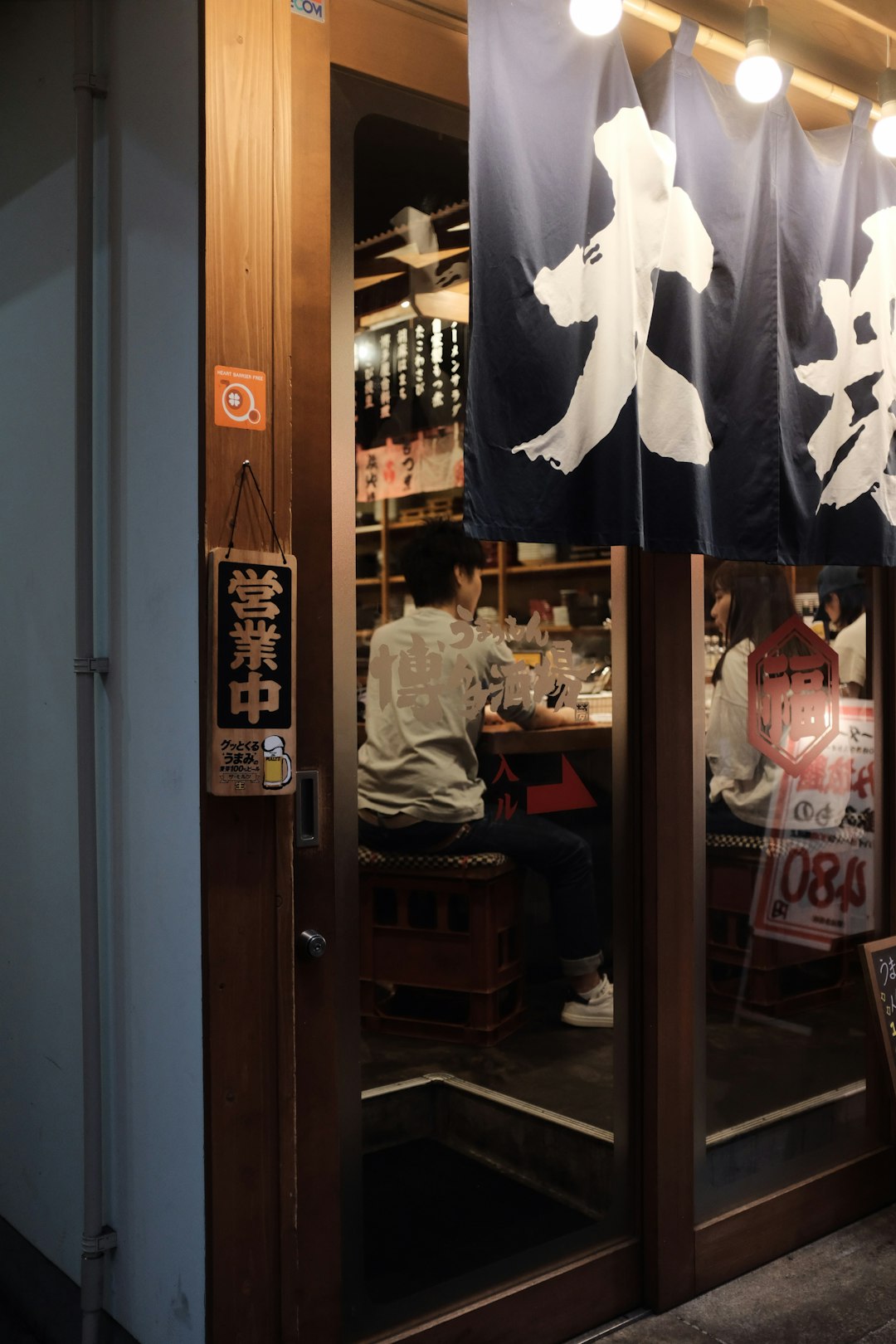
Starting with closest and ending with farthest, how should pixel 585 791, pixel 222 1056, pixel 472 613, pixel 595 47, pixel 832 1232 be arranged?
pixel 222 1056 < pixel 595 47 < pixel 472 613 < pixel 585 791 < pixel 832 1232

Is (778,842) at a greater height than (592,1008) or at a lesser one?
greater

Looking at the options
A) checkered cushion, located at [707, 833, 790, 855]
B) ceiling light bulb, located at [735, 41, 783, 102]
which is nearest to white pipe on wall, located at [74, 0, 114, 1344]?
ceiling light bulb, located at [735, 41, 783, 102]

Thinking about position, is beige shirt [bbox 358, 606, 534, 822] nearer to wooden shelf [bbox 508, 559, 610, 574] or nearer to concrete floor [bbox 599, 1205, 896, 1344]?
wooden shelf [bbox 508, 559, 610, 574]

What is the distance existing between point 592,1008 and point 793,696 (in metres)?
1.31

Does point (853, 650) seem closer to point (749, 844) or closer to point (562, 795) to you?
point (749, 844)

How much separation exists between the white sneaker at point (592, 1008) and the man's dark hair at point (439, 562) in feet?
4.06

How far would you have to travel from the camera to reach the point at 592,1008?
3.26m

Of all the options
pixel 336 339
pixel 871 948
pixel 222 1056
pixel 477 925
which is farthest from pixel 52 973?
pixel 871 948

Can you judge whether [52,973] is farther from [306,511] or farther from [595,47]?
[595,47]

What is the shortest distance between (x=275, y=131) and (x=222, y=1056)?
2081mm

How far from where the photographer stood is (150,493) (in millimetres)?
2625

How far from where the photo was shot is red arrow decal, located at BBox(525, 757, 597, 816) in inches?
123

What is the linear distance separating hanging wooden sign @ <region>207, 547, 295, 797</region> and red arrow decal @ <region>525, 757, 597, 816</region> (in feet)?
2.85

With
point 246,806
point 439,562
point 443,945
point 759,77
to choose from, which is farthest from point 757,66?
point 443,945
